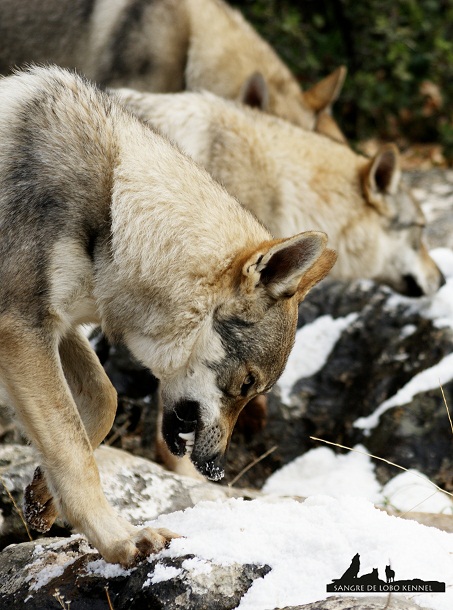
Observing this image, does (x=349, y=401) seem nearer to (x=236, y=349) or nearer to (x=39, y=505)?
(x=236, y=349)

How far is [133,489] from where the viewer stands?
369 centimetres

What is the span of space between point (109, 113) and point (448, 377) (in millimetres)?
2603

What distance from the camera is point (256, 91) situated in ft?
21.4

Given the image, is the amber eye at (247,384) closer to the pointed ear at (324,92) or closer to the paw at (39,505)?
the paw at (39,505)

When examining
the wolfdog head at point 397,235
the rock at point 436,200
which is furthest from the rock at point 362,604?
the rock at point 436,200

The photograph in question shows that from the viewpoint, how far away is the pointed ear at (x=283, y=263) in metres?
3.05

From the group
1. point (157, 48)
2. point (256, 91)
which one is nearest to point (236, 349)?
point (256, 91)

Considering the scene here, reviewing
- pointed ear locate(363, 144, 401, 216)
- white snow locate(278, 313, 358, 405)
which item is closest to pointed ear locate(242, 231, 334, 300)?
white snow locate(278, 313, 358, 405)

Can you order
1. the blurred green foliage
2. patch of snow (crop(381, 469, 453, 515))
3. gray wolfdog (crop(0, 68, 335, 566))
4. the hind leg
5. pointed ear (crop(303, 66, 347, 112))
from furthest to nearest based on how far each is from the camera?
the blurred green foliage
pointed ear (crop(303, 66, 347, 112))
patch of snow (crop(381, 469, 453, 515))
the hind leg
gray wolfdog (crop(0, 68, 335, 566))

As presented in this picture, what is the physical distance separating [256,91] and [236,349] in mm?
3706

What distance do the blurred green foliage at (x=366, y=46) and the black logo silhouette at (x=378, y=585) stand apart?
22.1ft

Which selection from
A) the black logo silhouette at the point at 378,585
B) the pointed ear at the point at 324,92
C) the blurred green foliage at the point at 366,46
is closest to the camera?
the black logo silhouette at the point at 378,585

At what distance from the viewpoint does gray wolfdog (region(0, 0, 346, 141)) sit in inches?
264

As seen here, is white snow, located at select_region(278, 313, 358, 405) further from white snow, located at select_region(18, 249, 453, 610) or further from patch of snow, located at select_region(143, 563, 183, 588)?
patch of snow, located at select_region(143, 563, 183, 588)
